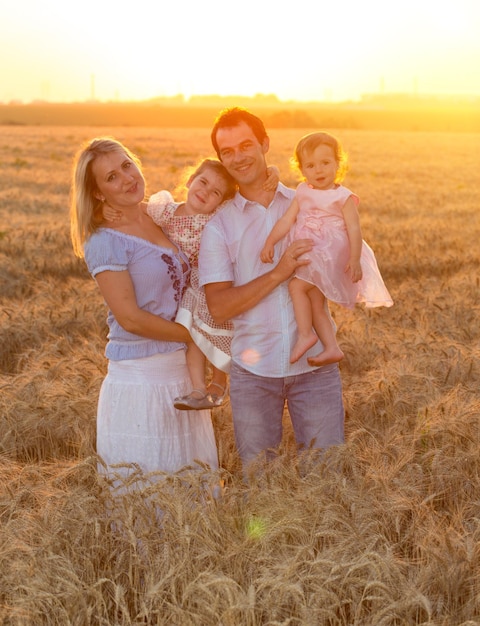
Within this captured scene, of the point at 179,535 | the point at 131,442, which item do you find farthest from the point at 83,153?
the point at 179,535

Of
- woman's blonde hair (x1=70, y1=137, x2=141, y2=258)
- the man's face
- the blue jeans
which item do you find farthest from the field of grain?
the man's face

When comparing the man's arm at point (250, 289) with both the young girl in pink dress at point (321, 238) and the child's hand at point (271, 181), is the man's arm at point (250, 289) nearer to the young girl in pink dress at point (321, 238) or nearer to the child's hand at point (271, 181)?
the young girl in pink dress at point (321, 238)

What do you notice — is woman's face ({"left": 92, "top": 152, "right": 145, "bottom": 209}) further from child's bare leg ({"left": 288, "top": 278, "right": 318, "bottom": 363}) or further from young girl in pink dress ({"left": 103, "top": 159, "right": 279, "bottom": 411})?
child's bare leg ({"left": 288, "top": 278, "right": 318, "bottom": 363})

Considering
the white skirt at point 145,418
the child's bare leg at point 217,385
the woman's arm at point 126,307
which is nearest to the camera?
the woman's arm at point 126,307

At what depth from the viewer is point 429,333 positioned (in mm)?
6359

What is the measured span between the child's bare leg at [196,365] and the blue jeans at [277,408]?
0.18m

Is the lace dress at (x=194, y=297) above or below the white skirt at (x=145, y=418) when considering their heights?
above

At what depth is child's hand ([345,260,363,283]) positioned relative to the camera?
414cm

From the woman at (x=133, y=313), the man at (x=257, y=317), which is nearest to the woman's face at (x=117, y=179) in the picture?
the woman at (x=133, y=313)

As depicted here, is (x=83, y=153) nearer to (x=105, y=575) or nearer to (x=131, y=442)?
(x=131, y=442)

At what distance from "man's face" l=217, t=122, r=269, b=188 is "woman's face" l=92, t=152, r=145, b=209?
452 mm

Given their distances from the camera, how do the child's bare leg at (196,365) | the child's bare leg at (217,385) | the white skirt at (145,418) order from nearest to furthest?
the white skirt at (145,418), the child's bare leg at (196,365), the child's bare leg at (217,385)

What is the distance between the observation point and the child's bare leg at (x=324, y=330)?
159 inches

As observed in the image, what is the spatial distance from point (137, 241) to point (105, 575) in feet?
5.25
